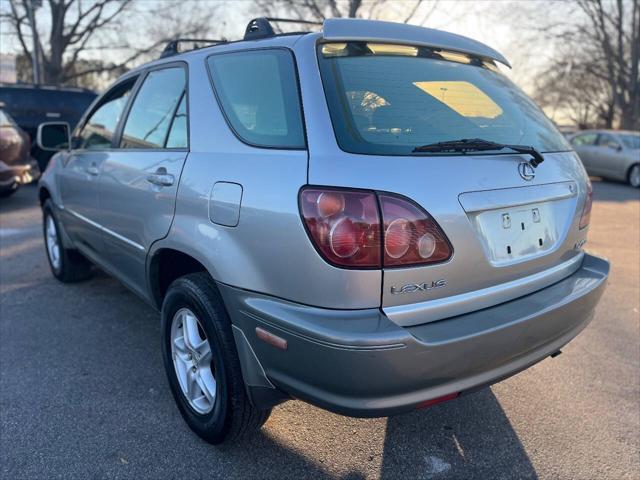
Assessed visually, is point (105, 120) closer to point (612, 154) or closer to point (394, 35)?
point (394, 35)

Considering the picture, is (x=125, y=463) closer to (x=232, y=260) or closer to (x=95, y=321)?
(x=232, y=260)

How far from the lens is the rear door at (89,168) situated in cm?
370

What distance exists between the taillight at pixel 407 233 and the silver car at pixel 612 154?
13.6 m

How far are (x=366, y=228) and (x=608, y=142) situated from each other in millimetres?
15281

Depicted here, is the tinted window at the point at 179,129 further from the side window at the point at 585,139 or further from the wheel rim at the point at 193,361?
the side window at the point at 585,139

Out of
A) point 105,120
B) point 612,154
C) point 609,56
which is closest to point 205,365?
point 105,120

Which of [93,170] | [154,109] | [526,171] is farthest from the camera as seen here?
[93,170]

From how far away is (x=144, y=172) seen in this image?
298 cm

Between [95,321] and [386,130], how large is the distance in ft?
9.46

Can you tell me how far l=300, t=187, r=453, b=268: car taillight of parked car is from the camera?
1.89m

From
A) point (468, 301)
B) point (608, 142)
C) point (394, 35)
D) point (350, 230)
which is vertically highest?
point (394, 35)

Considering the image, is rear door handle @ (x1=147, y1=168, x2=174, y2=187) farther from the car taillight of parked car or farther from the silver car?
the silver car

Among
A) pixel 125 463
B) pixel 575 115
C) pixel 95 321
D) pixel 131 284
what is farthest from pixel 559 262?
pixel 575 115

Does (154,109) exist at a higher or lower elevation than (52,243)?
higher
